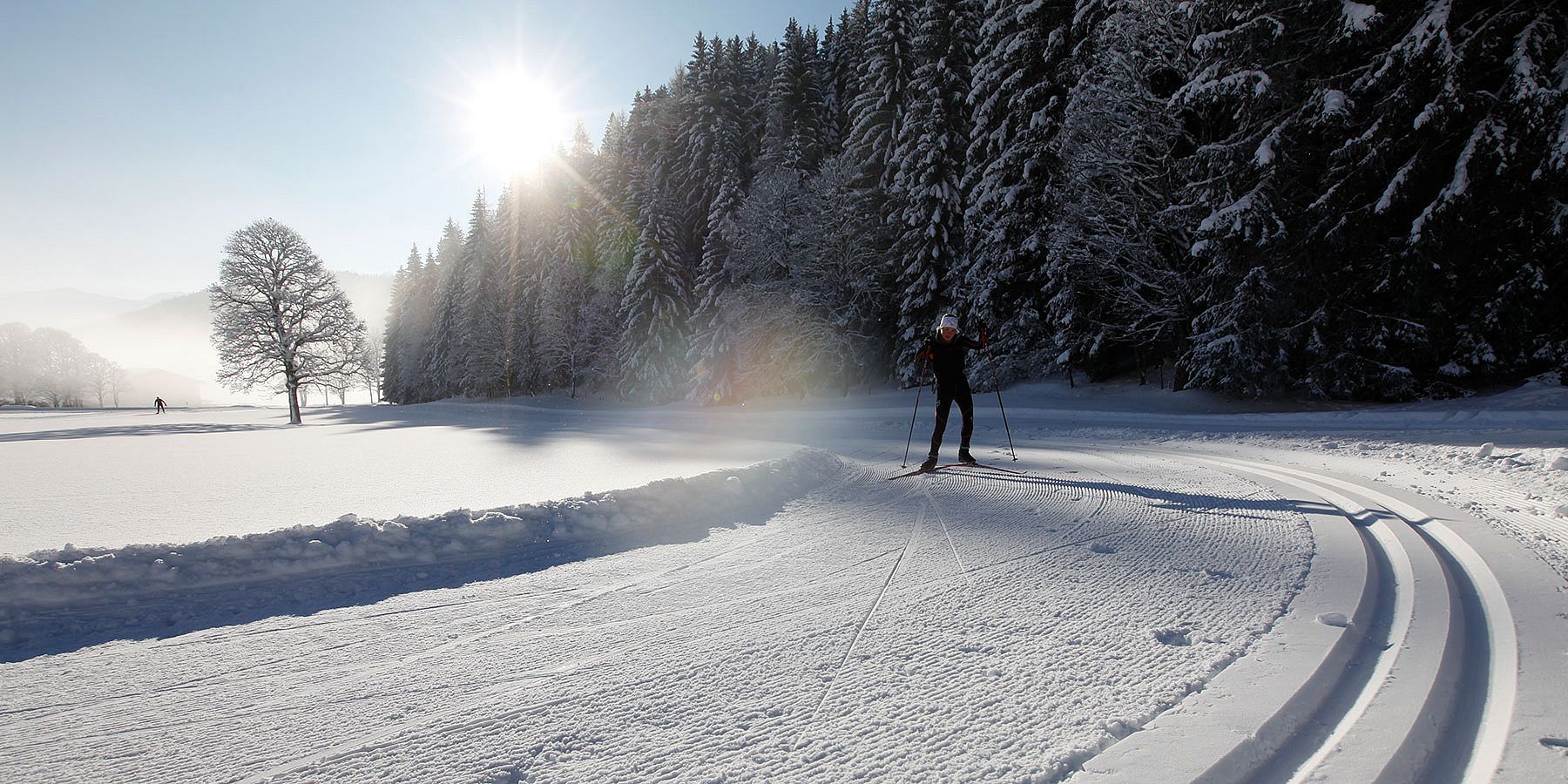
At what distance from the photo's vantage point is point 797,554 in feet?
11.9

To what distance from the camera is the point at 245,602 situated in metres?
2.95

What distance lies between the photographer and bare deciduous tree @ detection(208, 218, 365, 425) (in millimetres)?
29422

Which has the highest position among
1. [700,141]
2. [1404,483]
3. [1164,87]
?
[700,141]

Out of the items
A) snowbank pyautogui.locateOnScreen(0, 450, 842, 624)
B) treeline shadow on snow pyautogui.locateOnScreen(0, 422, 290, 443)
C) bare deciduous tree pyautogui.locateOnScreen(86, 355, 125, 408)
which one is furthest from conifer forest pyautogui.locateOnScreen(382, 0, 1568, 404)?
bare deciduous tree pyautogui.locateOnScreen(86, 355, 125, 408)

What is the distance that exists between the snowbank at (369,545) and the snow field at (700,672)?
617mm

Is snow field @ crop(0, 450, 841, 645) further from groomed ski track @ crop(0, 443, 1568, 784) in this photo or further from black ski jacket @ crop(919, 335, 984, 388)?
black ski jacket @ crop(919, 335, 984, 388)

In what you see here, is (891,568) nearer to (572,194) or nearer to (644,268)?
(644,268)

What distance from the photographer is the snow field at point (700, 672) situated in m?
1.65

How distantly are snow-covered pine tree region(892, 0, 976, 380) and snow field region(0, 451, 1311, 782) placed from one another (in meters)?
19.0

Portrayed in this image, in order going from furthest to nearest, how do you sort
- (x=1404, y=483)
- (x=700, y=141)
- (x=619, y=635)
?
1. (x=700, y=141)
2. (x=1404, y=483)
3. (x=619, y=635)

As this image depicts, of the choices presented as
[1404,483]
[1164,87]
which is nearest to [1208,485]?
[1404,483]

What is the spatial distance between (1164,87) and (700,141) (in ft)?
74.7

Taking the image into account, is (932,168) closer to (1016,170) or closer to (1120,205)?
(1016,170)

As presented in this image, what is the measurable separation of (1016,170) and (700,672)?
67.5ft
